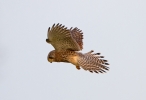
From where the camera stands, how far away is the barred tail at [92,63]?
1379 centimetres

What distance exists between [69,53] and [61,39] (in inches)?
23.2

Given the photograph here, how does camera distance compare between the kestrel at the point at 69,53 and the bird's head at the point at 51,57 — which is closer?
the kestrel at the point at 69,53

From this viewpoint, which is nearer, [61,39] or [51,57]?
[61,39]

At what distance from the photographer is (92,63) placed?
555 inches

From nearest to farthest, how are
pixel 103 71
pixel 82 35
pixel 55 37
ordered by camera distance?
1. pixel 103 71
2. pixel 55 37
3. pixel 82 35

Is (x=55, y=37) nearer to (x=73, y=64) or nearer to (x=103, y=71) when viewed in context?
Result: (x=73, y=64)

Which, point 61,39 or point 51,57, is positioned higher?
point 61,39

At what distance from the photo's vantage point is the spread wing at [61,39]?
560 inches

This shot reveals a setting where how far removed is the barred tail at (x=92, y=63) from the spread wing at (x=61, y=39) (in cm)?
44

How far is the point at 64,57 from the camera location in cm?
1508

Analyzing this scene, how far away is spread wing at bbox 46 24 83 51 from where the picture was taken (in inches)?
560

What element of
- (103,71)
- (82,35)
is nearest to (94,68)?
(103,71)

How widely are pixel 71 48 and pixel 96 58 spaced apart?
97 cm

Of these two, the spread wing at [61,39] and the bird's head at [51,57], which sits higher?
the spread wing at [61,39]
